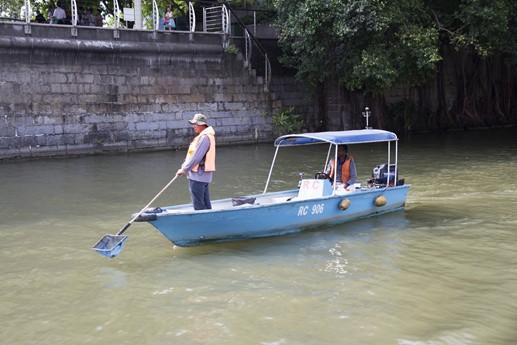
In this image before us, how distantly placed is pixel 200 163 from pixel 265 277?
6.30 feet

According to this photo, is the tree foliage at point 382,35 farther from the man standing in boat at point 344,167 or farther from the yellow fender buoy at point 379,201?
the yellow fender buoy at point 379,201

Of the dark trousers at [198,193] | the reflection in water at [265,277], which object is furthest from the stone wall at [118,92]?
the dark trousers at [198,193]

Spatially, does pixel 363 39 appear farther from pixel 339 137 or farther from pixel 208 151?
pixel 208 151

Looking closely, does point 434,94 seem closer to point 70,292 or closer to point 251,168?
point 251,168

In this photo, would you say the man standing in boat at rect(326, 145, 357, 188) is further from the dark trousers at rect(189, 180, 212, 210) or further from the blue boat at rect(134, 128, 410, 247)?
the dark trousers at rect(189, 180, 212, 210)

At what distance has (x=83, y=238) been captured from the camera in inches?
383

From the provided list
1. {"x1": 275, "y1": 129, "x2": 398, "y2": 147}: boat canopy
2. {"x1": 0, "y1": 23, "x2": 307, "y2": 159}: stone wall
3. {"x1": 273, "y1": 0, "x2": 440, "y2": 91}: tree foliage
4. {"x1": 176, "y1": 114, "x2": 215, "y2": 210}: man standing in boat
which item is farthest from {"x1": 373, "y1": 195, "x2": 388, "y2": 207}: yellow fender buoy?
{"x1": 0, "y1": 23, "x2": 307, "y2": 159}: stone wall

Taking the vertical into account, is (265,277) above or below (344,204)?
below

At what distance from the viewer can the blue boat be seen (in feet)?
28.5

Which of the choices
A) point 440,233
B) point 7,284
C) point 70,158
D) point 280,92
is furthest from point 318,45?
point 7,284

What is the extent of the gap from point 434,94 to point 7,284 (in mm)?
22226

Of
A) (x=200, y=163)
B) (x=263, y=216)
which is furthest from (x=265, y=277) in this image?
(x=200, y=163)

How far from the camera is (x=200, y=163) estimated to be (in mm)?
8930

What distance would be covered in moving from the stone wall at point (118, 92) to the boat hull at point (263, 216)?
1003cm
